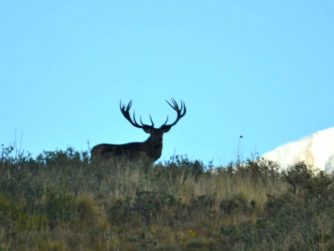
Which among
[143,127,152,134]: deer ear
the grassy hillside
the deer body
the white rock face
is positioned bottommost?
the grassy hillside

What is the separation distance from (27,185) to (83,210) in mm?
1060

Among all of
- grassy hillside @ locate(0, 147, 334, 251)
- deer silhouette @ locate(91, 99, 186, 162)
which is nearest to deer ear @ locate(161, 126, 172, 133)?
deer silhouette @ locate(91, 99, 186, 162)

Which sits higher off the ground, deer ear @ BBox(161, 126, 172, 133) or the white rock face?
the white rock face

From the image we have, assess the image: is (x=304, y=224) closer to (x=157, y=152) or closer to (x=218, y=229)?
(x=218, y=229)

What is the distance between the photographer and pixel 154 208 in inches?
514

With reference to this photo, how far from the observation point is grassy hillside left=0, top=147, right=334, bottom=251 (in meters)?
11.2

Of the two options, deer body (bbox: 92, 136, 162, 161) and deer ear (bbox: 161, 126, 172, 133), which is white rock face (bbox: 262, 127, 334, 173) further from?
deer body (bbox: 92, 136, 162, 161)

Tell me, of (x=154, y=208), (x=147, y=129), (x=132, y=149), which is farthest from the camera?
(x=147, y=129)

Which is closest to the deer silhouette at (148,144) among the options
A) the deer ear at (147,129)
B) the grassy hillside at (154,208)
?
the deer ear at (147,129)

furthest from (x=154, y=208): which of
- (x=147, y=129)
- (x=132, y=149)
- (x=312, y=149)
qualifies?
(x=312, y=149)

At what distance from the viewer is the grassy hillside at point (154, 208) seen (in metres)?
11.2

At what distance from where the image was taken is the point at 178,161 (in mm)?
18047

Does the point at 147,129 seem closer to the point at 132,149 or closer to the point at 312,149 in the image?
the point at 132,149

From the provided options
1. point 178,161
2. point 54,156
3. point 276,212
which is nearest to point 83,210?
point 276,212
